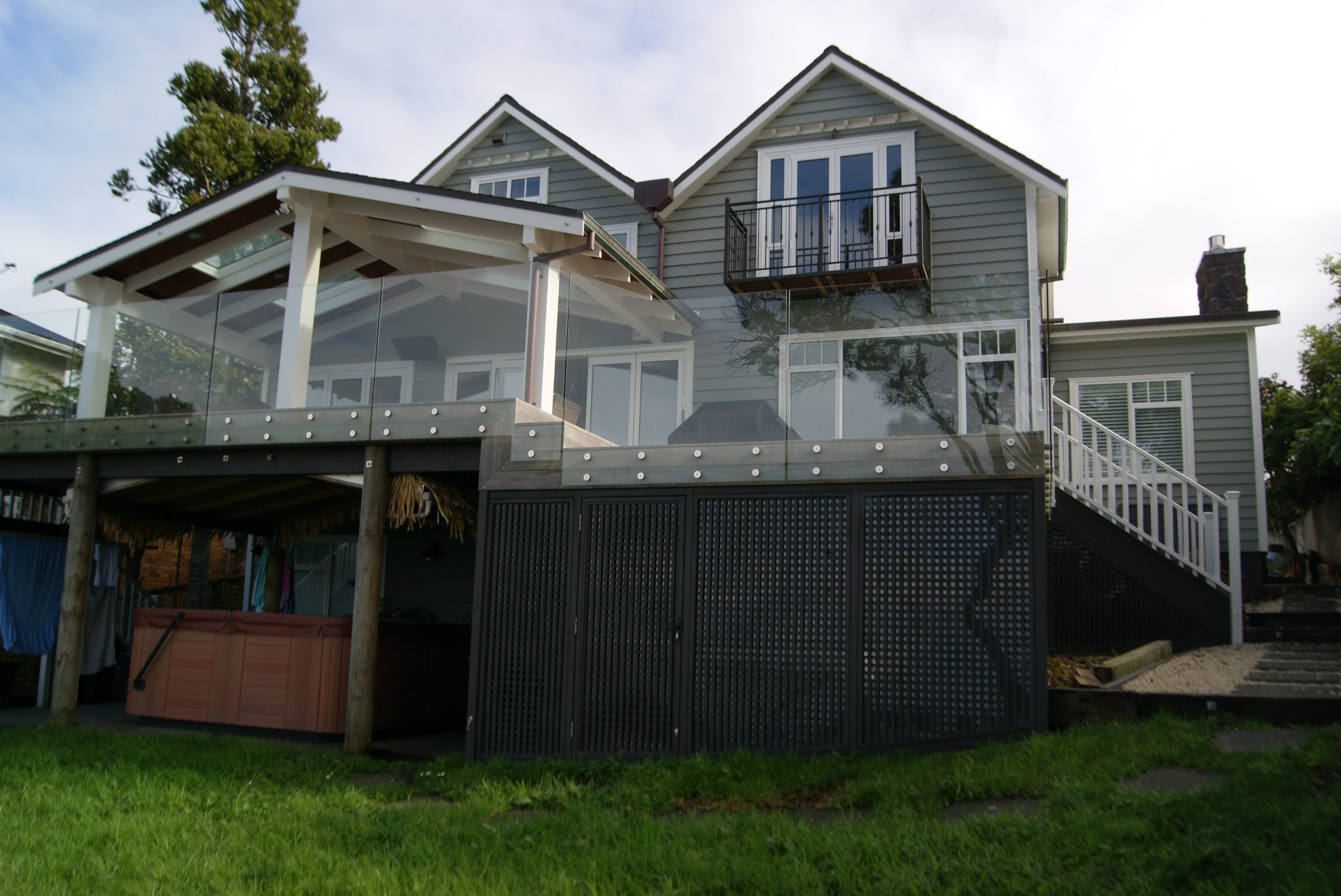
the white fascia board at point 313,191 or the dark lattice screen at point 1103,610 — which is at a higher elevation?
the white fascia board at point 313,191

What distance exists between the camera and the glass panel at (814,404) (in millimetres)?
7586

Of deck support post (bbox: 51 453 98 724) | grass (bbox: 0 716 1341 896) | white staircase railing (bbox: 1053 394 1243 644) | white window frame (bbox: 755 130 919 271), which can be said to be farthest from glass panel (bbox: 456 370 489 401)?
white window frame (bbox: 755 130 919 271)

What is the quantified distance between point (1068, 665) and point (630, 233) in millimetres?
8692

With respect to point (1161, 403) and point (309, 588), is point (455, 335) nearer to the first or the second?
point (309, 588)

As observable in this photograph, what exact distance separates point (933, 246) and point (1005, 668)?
7.47 m

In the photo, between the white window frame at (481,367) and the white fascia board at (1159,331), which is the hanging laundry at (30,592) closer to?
the white window frame at (481,367)

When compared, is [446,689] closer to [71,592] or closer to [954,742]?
[71,592]

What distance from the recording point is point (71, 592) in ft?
33.3

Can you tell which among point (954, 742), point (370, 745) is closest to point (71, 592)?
point (370, 745)

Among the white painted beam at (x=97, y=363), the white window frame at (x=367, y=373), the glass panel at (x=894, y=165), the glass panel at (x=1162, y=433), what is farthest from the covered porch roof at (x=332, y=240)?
the glass panel at (x=1162, y=433)

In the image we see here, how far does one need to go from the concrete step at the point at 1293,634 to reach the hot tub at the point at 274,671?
7.52 m

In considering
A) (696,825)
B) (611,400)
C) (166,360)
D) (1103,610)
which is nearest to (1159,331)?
(1103,610)

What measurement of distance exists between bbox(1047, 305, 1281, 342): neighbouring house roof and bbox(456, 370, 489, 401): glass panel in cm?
841

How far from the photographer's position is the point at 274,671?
31.6ft
